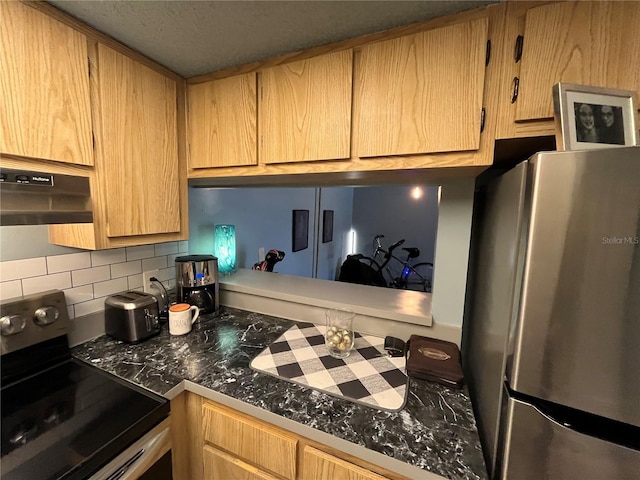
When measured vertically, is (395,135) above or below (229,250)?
above

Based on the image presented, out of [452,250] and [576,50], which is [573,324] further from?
[576,50]

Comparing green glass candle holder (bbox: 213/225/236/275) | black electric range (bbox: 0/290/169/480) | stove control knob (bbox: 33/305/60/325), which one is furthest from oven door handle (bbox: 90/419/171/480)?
green glass candle holder (bbox: 213/225/236/275)

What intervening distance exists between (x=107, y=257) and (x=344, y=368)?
1.12 metres

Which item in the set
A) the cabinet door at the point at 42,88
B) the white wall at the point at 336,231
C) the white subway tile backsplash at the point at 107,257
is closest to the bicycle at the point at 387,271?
the white wall at the point at 336,231

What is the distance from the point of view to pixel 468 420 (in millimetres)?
747

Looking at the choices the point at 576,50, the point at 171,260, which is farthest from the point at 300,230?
the point at 576,50

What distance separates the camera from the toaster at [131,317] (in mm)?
1087

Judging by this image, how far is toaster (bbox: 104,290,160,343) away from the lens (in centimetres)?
109

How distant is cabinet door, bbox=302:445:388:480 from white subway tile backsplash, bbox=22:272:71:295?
1.09 meters

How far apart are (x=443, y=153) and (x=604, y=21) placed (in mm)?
449

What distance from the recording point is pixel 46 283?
3.25 ft

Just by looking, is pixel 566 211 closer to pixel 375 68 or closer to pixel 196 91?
pixel 375 68

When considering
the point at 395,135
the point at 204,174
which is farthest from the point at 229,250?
the point at 395,135

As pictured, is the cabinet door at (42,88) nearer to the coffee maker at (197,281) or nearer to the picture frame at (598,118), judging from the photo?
the coffee maker at (197,281)
